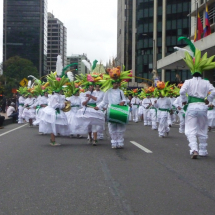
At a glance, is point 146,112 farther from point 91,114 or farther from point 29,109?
point 91,114

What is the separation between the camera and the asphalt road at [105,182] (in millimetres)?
5690

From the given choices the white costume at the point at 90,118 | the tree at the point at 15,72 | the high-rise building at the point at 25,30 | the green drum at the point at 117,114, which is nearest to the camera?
the green drum at the point at 117,114

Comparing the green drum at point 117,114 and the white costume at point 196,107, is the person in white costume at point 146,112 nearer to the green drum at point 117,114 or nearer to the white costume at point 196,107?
the green drum at point 117,114

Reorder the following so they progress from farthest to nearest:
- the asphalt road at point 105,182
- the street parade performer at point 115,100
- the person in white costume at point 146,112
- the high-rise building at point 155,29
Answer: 1. the high-rise building at point 155,29
2. the person in white costume at point 146,112
3. the street parade performer at point 115,100
4. the asphalt road at point 105,182

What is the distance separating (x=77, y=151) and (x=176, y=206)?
6051 mm

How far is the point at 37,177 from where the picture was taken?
7.75 m

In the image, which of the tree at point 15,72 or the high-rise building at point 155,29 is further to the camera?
the high-rise building at point 155,29

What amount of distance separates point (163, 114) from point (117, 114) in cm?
519

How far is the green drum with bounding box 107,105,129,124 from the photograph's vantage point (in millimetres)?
11930

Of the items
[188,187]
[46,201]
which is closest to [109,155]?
[188,187]

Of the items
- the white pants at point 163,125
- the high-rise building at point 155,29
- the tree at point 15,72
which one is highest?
the high-rise building at point 155,29

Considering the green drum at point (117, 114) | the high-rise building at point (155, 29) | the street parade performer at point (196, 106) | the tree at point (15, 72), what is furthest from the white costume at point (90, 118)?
the tree at point (15, 72)

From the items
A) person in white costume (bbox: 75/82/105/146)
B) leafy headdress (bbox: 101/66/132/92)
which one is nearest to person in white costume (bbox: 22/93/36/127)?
person in white costume (bbox: 75/82/105/146)

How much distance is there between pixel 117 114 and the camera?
1193 centimetres
